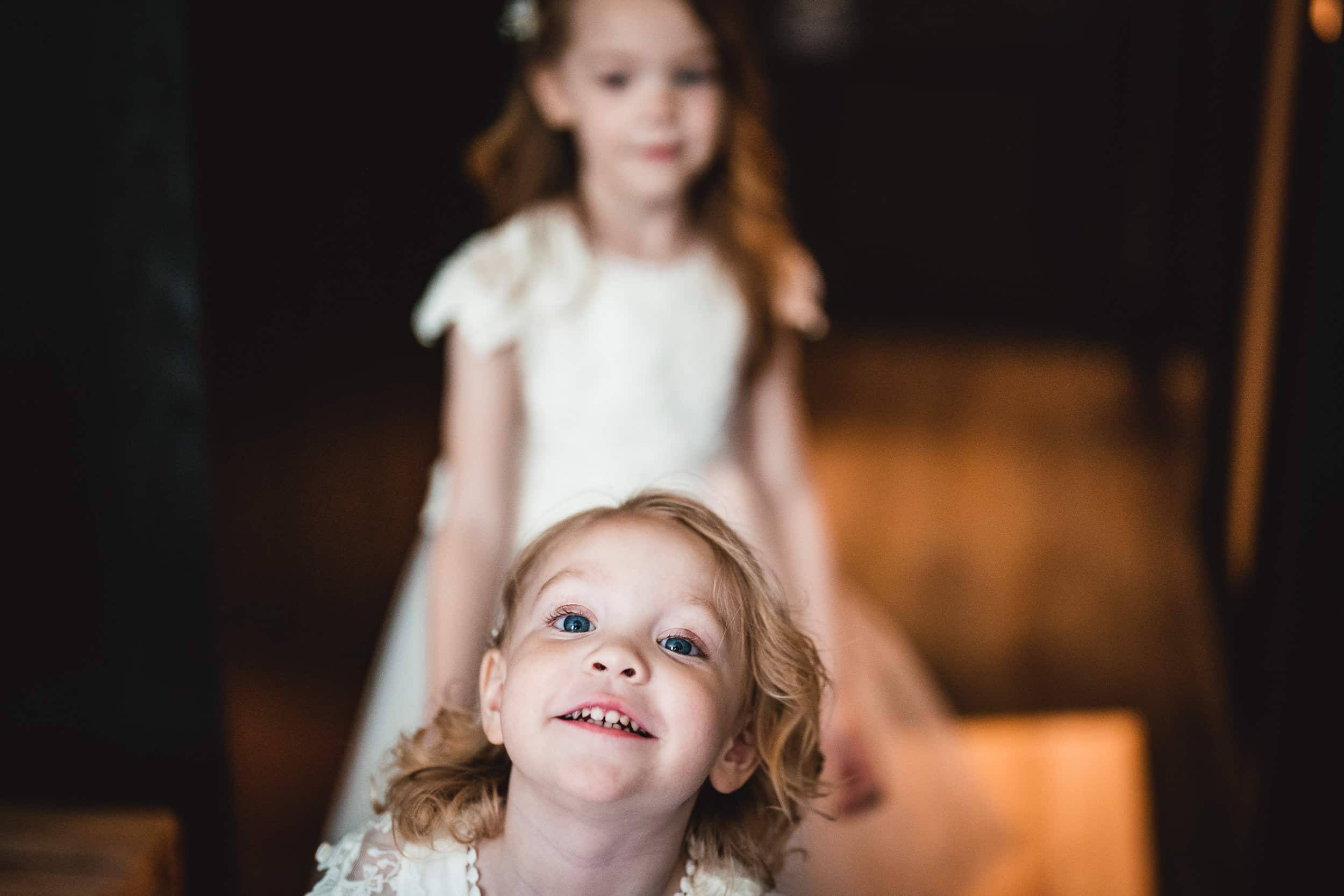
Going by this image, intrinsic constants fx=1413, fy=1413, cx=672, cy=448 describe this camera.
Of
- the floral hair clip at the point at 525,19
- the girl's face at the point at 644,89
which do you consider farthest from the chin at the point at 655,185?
the floral hair clip at the point at 525,19

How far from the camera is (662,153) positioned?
1878 mm

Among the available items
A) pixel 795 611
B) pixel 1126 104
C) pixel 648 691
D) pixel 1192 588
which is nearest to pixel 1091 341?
pixel 1126 104

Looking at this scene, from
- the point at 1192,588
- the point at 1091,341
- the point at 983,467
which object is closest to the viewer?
the point at 1192,588

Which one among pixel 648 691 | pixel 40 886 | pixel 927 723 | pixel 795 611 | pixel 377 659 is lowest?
pixel 927 723

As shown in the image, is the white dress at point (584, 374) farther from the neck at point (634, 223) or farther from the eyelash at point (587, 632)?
the eyelash at point (587, 632)

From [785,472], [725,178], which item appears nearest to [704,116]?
[725,178]

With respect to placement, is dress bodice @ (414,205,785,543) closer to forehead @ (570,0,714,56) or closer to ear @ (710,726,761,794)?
forehead @ (570,0,714,56)

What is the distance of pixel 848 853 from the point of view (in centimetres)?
219

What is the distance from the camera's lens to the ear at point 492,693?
4.00 ft

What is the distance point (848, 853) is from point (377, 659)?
0.85 metres

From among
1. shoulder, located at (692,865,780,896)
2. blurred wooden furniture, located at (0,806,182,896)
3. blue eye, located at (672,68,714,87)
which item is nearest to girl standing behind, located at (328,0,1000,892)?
blue eye, located at (672,68,714,87)

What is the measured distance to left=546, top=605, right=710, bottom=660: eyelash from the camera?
1.14 metres

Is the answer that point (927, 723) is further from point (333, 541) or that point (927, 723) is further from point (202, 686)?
point (202, 686)

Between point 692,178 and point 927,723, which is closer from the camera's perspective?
point 692,178
